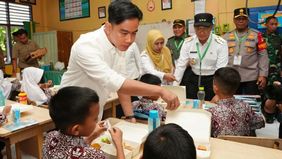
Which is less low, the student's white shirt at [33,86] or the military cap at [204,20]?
the military cap at [204,20]

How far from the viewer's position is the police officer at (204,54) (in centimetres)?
274

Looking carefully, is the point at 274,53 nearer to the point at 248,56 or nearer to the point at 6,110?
the point at 248,56

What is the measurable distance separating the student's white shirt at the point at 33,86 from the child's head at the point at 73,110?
6.93ft

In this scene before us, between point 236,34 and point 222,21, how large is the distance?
1.21 metres

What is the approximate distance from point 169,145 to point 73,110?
48 cm

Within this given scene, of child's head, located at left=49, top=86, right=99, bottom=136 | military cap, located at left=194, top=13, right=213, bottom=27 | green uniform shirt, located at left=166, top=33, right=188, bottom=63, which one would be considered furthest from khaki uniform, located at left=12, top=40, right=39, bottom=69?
child's head, located at left=49, top=86, right=99, bottom=136

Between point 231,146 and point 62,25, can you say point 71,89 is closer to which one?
point 231,146

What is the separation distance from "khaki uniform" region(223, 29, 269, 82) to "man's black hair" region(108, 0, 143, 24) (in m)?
2.52

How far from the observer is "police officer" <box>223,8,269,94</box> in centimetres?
342

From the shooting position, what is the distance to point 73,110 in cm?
109

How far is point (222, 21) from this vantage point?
4.63m

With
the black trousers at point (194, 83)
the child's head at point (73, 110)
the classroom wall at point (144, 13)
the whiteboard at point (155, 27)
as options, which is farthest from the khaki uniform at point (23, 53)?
the child's head at point (73, 110)

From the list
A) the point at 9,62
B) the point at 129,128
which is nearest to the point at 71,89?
the point at 129,128

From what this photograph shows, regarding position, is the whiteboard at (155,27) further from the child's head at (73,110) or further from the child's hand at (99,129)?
the child's head at (73,110)
